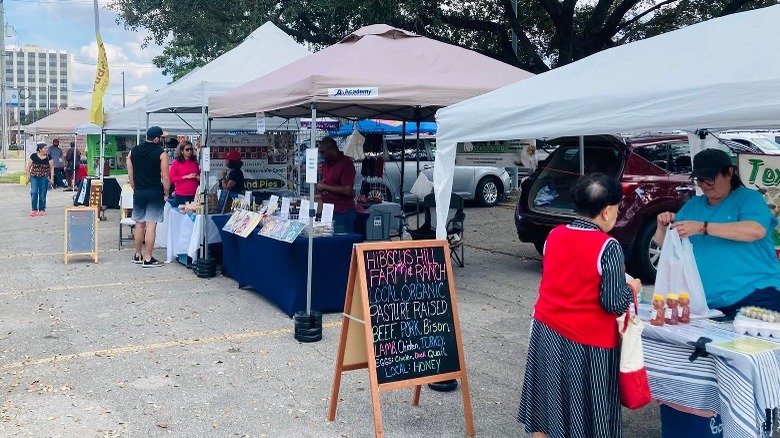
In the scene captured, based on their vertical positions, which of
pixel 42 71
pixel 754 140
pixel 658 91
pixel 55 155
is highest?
pixel 42 71

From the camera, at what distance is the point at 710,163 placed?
156 inches

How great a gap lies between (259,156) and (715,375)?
338 inches

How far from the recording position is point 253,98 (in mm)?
7363

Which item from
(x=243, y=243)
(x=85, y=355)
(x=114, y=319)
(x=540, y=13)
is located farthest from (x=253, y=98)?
(x=540, y=13)

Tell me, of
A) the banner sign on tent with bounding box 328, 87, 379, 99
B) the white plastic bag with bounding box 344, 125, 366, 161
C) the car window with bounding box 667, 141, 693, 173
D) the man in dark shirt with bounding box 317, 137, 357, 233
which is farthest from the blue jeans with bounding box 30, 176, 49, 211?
the car window with bounding box 667, 141, 693, 173

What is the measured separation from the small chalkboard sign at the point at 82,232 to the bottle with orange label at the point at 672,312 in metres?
8.50

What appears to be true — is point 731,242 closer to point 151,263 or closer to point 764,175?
point 764,175

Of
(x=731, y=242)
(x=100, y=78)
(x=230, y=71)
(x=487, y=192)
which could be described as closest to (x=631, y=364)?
(x=731, y=242)

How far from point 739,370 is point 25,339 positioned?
5.64 metres

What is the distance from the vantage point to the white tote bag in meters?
3.85

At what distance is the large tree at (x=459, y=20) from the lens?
45.9ft

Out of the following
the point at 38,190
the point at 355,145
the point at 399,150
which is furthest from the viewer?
the point at 38,190

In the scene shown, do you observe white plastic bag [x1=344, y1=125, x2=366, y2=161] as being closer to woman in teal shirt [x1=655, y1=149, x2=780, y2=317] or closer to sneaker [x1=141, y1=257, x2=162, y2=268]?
sneaker [x1=141, y1=257, x2=162, y2=268]

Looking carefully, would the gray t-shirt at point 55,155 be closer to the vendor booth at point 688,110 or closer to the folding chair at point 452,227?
the folding chair at point 452,227
